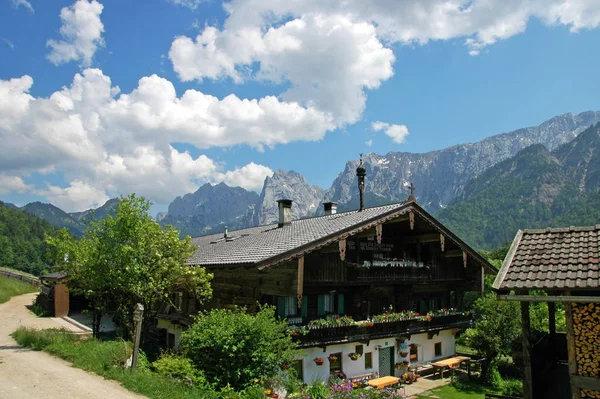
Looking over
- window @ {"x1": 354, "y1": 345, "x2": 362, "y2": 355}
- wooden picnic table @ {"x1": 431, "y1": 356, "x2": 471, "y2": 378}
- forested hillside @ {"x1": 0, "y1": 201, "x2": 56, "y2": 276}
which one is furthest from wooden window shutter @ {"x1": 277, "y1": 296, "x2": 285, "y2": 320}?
forested hillside @ {"x1": 0, "y1": 201, "x2": 56, "y2": 276}

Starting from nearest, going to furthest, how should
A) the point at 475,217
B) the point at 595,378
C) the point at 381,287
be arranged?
the point at 595,378
the point at 381,287
the point at 475,217

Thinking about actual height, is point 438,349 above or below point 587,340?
below

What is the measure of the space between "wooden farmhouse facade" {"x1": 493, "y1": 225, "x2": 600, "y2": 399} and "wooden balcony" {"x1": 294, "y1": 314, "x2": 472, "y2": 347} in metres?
7.14

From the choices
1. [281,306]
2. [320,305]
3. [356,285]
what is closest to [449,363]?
[356,285]

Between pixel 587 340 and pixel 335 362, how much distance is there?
403 inches

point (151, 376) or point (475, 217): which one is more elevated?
point (475, 217)

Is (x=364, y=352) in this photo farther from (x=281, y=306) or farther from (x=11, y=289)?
(x=11, y=289)

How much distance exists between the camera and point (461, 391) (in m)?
20.2

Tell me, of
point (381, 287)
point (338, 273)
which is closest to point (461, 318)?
point (381, 287)

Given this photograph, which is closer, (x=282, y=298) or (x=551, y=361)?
(x=551, y=361)

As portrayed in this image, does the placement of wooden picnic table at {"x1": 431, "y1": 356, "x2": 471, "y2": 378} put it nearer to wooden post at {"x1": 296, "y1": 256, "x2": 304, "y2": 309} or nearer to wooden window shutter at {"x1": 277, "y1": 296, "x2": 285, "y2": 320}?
wooden window shutter at {"x1": 277, "y1": 296, "x2": 285, "y2": 320}

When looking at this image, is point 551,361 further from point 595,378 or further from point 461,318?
point 461,318

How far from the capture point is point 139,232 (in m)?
17.4

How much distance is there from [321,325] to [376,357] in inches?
174
